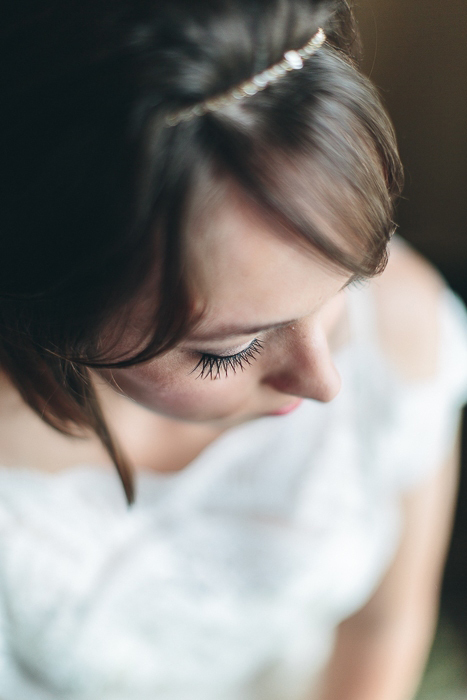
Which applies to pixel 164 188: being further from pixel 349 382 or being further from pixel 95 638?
pixel 95 638

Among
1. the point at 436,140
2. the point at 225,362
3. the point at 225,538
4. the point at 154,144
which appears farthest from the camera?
the point at 436,140

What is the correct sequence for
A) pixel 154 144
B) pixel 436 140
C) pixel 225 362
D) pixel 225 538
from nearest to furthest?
pixel 154 144
pixel 225 362
pixel 225 538
pixel 436 140

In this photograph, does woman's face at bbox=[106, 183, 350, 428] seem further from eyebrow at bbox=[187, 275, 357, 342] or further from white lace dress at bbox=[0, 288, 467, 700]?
white lace dress at bbox=[0, 288, 467, 700]

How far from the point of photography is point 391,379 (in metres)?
0.84

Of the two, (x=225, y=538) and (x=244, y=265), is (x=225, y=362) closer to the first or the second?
(x=244, y=265)

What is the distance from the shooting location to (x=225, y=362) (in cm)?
52

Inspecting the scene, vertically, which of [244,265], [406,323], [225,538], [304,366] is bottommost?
[225,538]

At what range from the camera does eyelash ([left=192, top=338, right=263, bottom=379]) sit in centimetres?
51

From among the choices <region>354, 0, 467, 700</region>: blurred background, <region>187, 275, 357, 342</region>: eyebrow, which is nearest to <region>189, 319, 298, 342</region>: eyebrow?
<region>187, 275, 357, 342</region>: eyebrow

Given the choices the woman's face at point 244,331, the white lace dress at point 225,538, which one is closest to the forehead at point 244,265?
the woman's face at point 244,331

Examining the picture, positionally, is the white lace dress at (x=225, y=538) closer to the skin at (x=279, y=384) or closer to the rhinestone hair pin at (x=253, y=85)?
the skin at (x=279, y=384)

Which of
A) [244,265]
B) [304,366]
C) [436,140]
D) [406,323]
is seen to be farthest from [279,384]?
[436,140]

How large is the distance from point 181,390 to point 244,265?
0.55ft

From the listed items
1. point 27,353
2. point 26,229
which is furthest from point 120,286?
point 27,353
